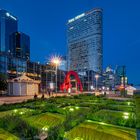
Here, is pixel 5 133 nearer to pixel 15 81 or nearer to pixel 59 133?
pixel 59 133

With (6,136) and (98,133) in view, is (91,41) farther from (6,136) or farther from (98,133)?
(6,136)

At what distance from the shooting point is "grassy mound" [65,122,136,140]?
8.00m

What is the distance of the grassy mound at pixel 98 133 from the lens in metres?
8.00

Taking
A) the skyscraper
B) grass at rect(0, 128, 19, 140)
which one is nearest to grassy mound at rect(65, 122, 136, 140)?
grass at rect(0, 128, 19, 140)

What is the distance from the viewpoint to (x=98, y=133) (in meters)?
8.38

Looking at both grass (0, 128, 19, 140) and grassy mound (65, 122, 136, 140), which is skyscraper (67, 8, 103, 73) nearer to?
grassy mound (65, 122, 136, 140)

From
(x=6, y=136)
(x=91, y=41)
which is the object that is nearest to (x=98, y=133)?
(x=6, y=136)

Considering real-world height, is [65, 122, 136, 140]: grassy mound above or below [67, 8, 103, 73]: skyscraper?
below

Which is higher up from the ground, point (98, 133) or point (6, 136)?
point (6, 136)

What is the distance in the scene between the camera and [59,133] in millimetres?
7301

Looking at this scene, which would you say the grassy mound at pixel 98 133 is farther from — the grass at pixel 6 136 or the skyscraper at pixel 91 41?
the skyscraper at pixel 91 41

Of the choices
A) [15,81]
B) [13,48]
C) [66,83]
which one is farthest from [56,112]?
[13,48]

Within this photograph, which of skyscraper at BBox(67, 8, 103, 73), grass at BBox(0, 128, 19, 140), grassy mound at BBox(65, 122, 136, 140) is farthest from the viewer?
skyscraper at BBox(67, 8, 103, 73)

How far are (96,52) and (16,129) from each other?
18492cm
